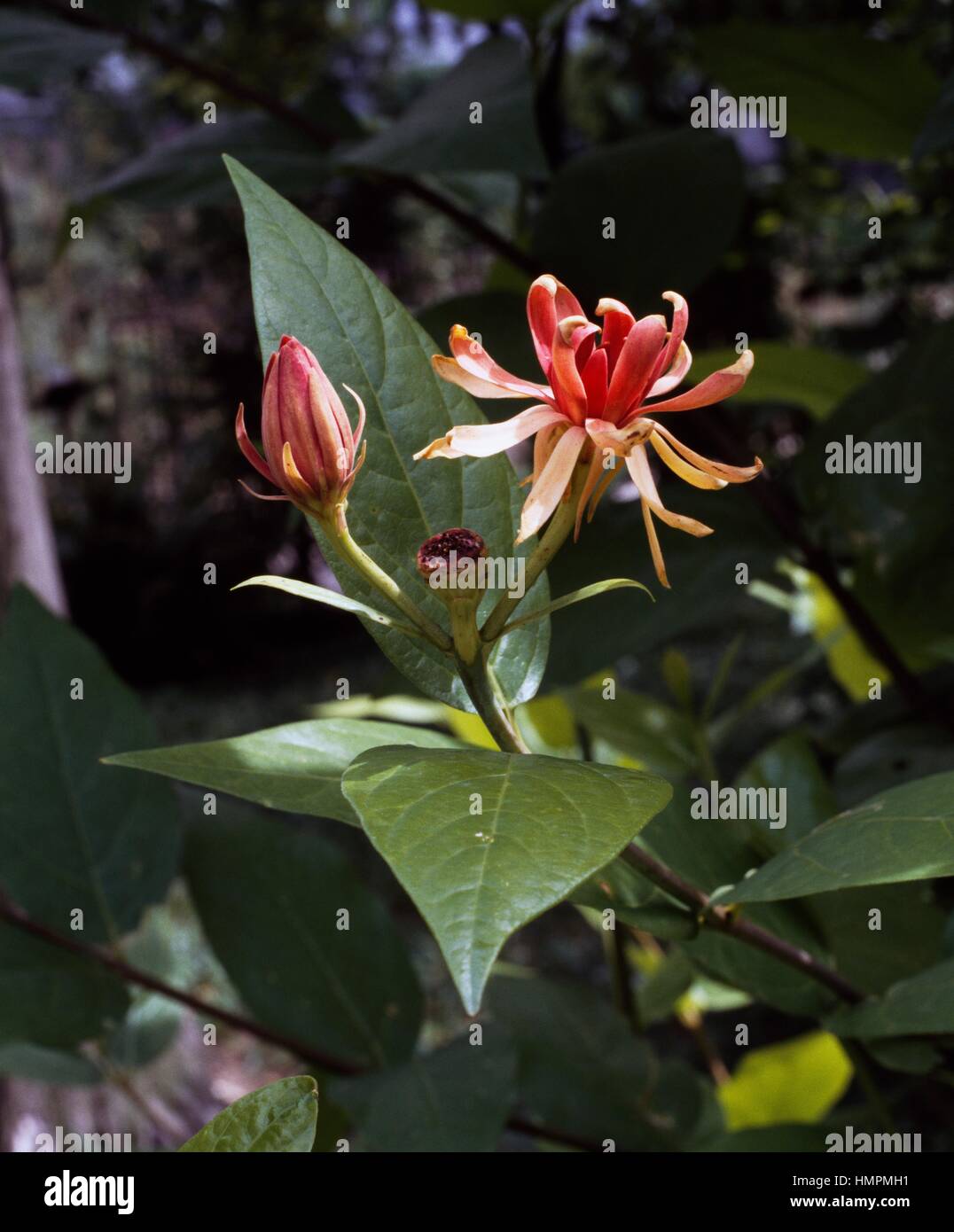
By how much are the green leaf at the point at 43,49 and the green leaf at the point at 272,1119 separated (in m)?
0.58

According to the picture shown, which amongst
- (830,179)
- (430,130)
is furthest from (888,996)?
(830,179)

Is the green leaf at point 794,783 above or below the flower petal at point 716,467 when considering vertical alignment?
below

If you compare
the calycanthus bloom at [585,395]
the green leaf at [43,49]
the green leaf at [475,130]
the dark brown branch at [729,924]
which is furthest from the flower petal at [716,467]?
the green leaf at [43,49]

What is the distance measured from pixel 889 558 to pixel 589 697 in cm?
19

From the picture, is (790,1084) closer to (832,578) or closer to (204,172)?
(832,578)

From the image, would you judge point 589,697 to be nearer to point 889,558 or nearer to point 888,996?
point 889,558

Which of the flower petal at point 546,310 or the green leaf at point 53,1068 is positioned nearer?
the flower petal at point 546,310

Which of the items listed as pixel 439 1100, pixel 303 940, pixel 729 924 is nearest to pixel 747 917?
pixel 729 924

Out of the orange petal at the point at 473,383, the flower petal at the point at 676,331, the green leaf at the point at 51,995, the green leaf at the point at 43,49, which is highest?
the green leaf at the point at 43,49

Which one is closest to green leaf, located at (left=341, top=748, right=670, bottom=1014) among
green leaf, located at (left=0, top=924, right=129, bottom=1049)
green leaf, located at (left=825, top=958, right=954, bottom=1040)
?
green leaf, located at (left=825, top=958, right=954, bottom=1040)

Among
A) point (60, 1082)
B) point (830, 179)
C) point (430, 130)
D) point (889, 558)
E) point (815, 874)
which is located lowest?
point (60, 1082)

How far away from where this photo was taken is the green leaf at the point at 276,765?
1.01ft

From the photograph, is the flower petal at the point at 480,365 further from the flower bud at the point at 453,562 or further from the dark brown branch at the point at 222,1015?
the dark brown branch at the point at 222,1015

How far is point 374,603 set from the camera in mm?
324
